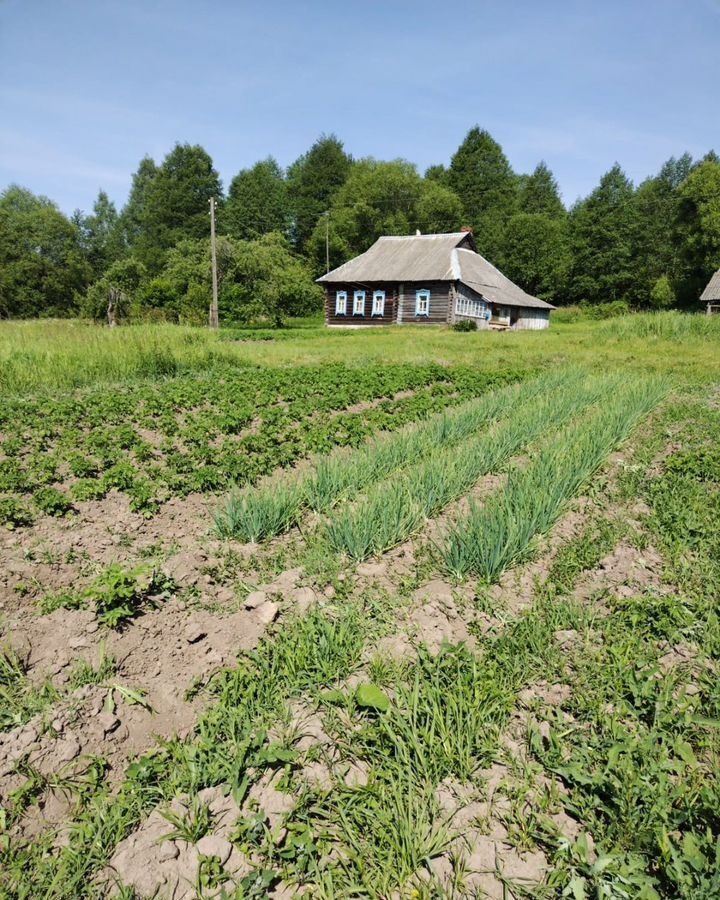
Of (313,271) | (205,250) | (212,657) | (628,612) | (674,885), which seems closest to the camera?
(674,885)

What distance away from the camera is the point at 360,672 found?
2727 millimetres

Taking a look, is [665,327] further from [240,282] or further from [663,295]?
[663,295]

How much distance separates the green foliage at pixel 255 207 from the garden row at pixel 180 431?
176 feet

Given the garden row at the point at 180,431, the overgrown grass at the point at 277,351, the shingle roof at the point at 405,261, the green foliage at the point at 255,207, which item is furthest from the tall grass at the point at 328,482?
the green foliage at the point at 255,207

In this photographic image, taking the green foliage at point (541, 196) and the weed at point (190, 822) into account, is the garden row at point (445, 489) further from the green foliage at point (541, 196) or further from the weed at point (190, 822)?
Answer: the green foliage at point (541, 196)

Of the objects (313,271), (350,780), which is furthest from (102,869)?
(313,271)

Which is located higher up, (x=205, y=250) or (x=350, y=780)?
(x=205, y=250)

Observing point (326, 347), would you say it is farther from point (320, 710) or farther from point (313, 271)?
point (313, 271)

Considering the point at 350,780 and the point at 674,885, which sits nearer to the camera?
the point at 674,885

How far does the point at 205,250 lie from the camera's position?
32.3 meters

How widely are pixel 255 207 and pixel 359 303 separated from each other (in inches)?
1304

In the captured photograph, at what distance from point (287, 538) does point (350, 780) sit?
2263 mm

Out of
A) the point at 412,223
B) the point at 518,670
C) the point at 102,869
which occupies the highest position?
the point at 412,223

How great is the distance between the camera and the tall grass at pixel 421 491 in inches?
152
